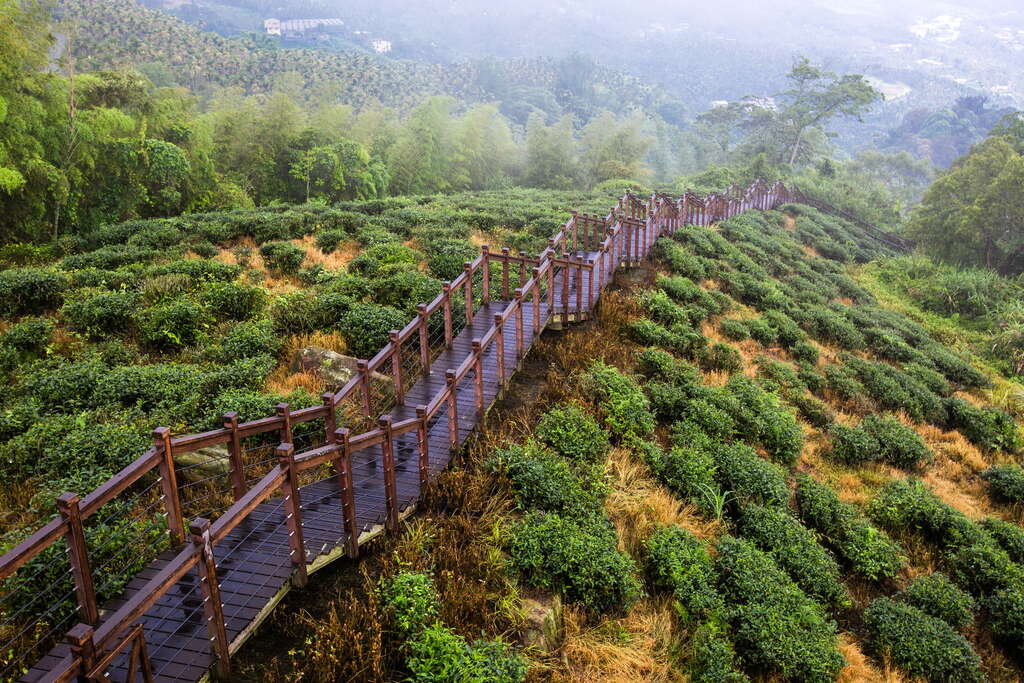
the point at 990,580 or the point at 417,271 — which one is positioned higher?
the point at 417,271

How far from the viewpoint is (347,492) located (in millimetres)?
5355

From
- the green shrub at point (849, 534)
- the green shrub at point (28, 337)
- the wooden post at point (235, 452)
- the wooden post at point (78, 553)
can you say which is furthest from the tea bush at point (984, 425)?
the green shrub at point (28, 337)

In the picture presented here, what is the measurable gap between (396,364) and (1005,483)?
10871 millimetres

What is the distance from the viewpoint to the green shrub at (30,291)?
38.6 feet

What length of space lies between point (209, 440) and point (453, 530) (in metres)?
2.33

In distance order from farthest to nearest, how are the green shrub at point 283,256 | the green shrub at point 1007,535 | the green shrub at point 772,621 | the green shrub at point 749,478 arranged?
the green shrub at point 283,256 → the green shrub at point 1007,535 → the green shrub at point 749,478 → the green shrub at point 772,621

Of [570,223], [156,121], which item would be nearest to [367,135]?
[156,121]

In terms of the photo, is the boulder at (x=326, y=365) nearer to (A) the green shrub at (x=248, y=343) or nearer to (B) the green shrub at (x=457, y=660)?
(A) the green shrub at (x=248, y=343)

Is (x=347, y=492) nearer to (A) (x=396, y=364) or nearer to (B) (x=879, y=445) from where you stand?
(A) (x=396, y=364)

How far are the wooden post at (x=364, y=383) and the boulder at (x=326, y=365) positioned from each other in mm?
1755

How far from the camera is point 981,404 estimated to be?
14.7 metres

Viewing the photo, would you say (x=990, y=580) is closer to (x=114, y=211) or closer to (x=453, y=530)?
(x=453, y=530)

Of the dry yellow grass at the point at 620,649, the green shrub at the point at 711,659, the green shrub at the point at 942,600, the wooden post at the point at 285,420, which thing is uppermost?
the wooden post at the point at 285,420

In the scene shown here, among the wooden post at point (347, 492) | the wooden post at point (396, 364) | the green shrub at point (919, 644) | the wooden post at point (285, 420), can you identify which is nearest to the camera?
the wooden post at point (347, 492)
